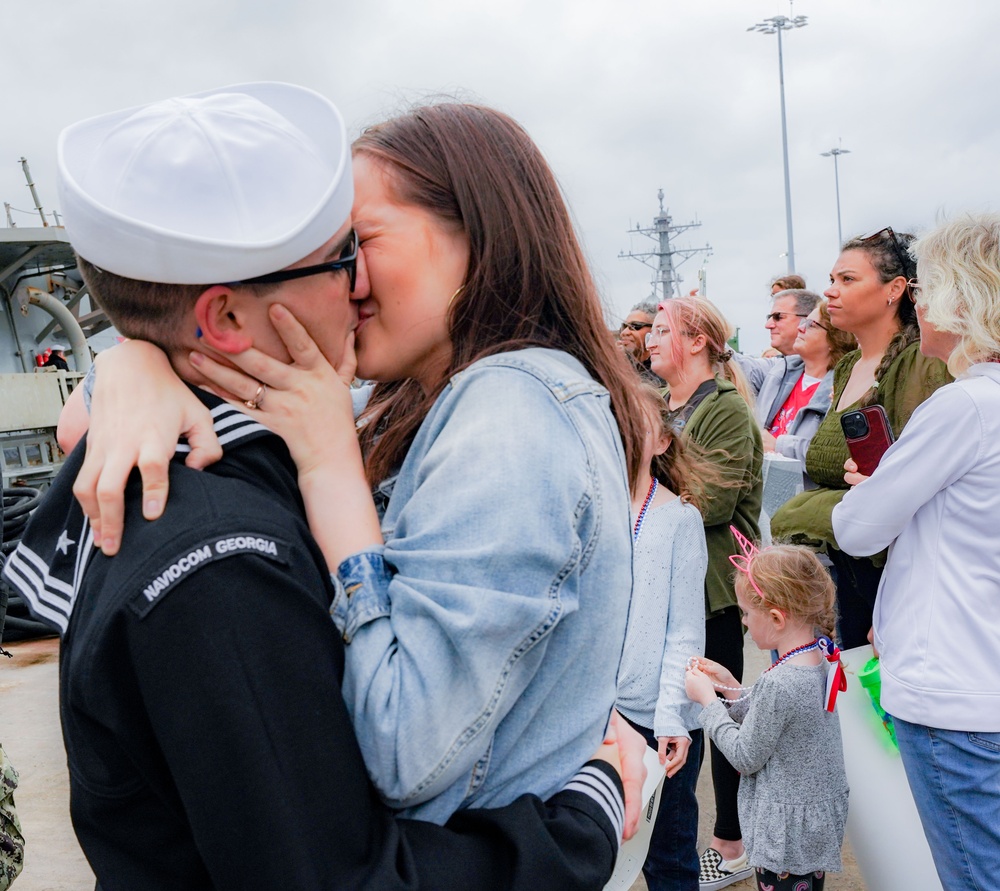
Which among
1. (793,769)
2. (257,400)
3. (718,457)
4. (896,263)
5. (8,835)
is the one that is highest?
(257,400)

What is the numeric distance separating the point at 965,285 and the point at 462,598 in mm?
2447

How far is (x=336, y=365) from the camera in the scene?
1.39 m

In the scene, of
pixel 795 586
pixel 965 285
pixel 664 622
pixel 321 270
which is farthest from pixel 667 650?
pixel 321 270

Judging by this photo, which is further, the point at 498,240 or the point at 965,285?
the point at 965,285

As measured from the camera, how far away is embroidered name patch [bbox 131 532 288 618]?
0.99 metres

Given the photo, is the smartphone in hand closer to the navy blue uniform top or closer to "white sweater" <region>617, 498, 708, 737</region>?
"white sweater" <region>617, 498, 708, 737</region>

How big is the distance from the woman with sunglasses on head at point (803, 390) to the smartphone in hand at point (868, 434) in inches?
46.7

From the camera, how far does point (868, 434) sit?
3.46 meters

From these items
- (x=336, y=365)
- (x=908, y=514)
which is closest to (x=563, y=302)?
(x=336, y=365)

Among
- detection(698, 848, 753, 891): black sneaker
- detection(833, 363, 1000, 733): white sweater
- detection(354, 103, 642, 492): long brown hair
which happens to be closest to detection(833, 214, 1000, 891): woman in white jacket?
detection(833, 363, 1000, 733): white sweater

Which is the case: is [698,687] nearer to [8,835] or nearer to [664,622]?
[664,622]

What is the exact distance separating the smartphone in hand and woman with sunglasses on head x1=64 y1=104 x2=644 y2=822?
2.11 metres

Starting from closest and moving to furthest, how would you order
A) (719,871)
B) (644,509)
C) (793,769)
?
(793,769)
(644,509)
(719,871)

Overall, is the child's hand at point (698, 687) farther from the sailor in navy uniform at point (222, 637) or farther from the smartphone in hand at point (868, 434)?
the sailor in navy uniform at point (222, 637)
